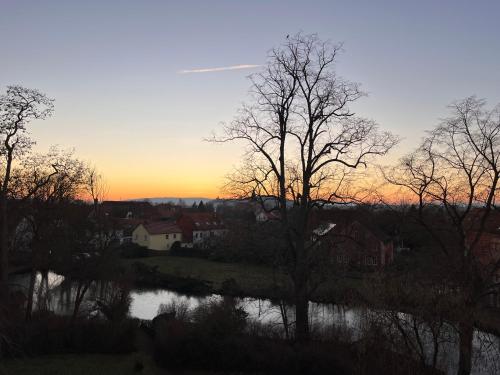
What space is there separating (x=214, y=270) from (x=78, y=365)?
26832mm

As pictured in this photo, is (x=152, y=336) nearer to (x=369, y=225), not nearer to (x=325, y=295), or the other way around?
(x=325, y=295)

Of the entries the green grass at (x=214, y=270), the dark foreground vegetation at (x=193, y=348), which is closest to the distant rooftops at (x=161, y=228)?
the green grass at (x=214, y=270)

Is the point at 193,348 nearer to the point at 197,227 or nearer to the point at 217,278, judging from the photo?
the point at 217,278

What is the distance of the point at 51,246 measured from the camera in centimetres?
2355

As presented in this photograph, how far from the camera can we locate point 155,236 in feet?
184

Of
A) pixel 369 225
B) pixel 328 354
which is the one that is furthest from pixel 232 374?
pixel 369 225

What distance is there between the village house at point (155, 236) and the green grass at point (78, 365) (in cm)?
3856

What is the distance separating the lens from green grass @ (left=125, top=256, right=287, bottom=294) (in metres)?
33.7

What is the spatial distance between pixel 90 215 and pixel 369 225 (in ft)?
74.4

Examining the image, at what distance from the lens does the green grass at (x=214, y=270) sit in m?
33.7

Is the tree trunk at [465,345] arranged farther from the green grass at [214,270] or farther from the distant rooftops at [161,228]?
the distant rooftops at [161,228]

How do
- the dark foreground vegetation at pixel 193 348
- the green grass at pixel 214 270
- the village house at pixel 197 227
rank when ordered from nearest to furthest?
the dark foreground vegetation at pixel 193 348, the green grass at pixel 214 270, the village house at pixel 197 227

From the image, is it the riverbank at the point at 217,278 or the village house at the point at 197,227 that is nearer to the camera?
the riverbank at the point at 217,278

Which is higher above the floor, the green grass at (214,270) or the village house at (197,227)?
the village house at (197,227)
